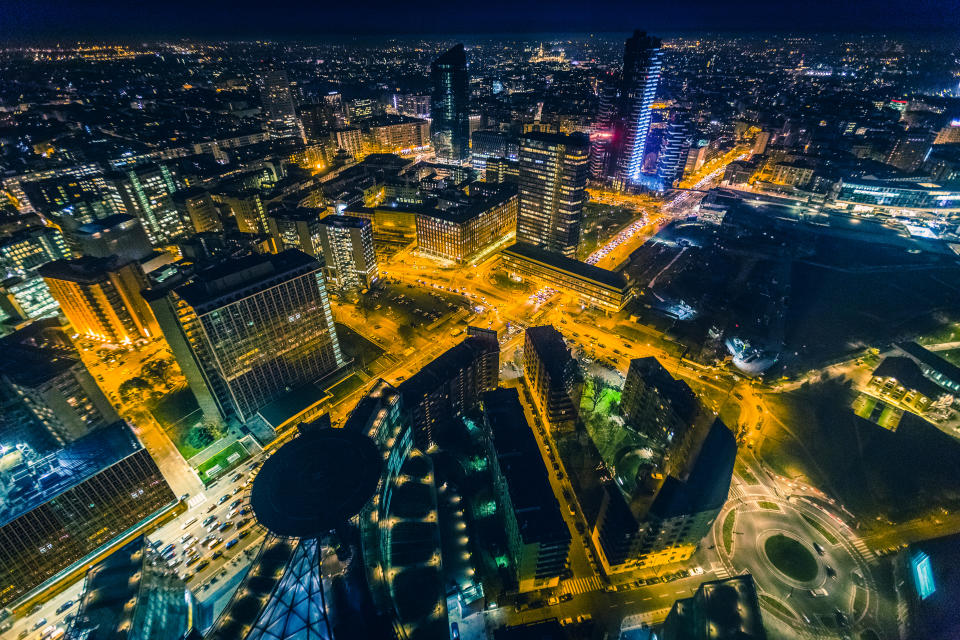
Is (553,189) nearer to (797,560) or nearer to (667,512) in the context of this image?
(667,512)

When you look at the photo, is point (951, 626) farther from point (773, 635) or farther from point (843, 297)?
point (843, 297)

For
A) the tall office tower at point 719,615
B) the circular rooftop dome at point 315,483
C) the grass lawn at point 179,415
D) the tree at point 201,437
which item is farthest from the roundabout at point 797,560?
the grass lawn at point 179,415

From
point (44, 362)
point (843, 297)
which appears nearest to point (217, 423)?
point (44, 362)

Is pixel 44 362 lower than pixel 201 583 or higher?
higher

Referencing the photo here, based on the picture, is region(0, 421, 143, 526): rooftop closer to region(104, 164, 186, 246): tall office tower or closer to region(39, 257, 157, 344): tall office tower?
region(39, 257, 157, 344): tall office tower

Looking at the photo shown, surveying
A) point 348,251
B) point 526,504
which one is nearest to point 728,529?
point 526,504

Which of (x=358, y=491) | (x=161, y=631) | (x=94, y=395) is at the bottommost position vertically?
(x=161, y=631)
